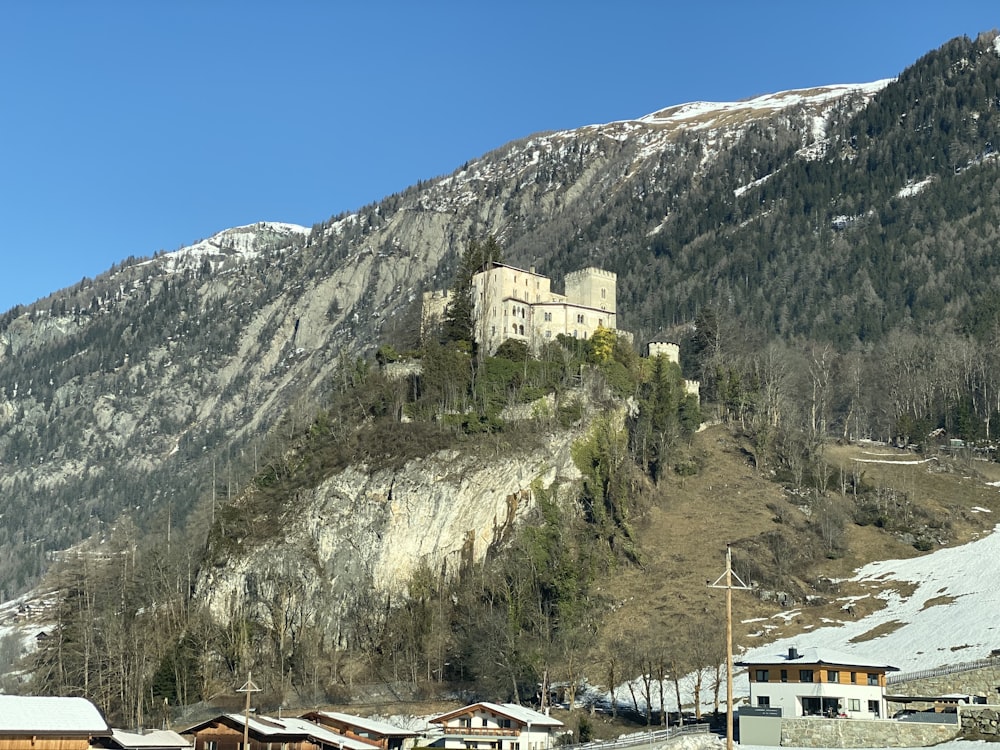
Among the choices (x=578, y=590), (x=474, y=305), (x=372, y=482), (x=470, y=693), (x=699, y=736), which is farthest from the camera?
(x=474, y=305)

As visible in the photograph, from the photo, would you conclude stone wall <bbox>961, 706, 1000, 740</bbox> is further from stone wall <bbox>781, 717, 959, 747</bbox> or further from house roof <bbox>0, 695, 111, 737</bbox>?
house roof <bbox>0, 695, 111, 737</bbox>

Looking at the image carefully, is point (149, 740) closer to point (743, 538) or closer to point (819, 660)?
point (819, 660)

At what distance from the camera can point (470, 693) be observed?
102438 millimetres

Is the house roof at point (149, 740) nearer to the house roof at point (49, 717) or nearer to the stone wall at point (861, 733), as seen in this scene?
the house roof at point (49, 717)

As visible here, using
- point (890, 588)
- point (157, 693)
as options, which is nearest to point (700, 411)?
point (890, 588)

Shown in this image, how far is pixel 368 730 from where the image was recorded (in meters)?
82.7

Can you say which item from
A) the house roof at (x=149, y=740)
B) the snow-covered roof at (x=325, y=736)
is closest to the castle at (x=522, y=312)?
the snow-covered roof at (x=325, y=736)

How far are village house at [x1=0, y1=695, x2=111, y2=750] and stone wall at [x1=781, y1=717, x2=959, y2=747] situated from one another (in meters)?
40.4

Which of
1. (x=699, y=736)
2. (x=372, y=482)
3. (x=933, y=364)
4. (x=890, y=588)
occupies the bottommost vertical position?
(x=699, y=736)

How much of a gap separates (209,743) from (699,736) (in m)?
29.9

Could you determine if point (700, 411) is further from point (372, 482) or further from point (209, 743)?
point (209, 743)

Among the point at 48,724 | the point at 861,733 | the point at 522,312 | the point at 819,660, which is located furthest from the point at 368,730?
the point at 522,312

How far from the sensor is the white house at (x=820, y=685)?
265 ft

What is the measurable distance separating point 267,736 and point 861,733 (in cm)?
3556
